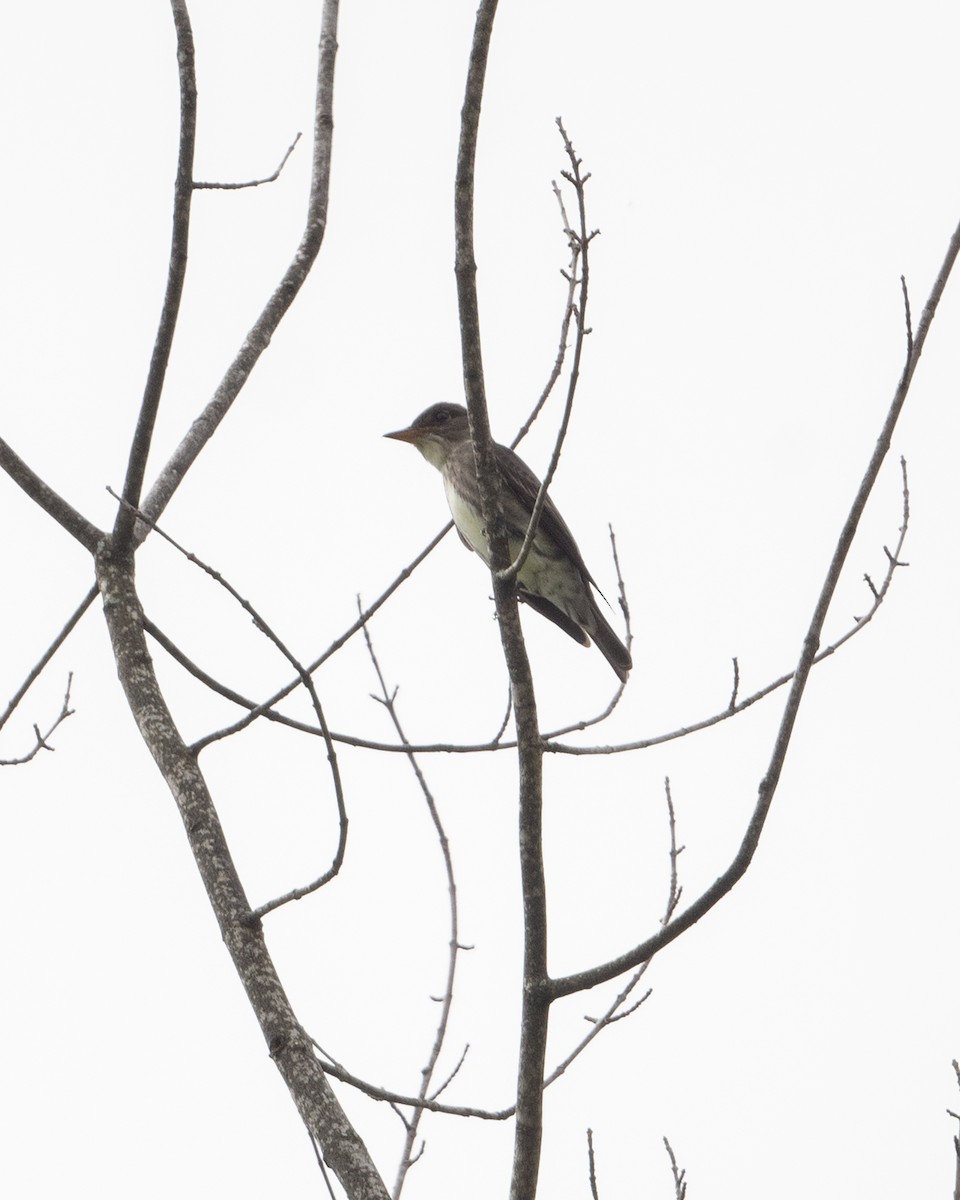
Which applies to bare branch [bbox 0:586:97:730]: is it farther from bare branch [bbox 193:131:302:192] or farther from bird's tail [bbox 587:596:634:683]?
bird's tail [bbox 587:596:634:683]

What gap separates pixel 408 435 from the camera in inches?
310

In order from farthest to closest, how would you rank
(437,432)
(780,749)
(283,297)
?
(437,432) → (283,297) → (780,749)

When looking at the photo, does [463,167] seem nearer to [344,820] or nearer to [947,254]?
[947,254]

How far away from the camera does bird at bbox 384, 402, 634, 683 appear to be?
7090 millimetres

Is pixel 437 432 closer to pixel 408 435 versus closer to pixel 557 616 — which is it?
pixel 408 435

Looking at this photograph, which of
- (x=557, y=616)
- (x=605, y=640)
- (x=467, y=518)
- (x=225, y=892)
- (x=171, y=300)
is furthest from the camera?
(x=557, y=616)

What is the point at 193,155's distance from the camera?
11.9 feet

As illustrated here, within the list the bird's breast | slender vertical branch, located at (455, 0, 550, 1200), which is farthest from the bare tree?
the bird's breast

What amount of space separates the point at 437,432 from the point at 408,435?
15 cm

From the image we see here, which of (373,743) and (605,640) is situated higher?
(605,640)

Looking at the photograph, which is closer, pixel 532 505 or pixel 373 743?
pixel 373 743

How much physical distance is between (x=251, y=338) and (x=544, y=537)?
3159mm

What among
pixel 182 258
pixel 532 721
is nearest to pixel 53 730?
pixel 182 258

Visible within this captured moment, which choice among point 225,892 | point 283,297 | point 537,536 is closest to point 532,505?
point 537,536
